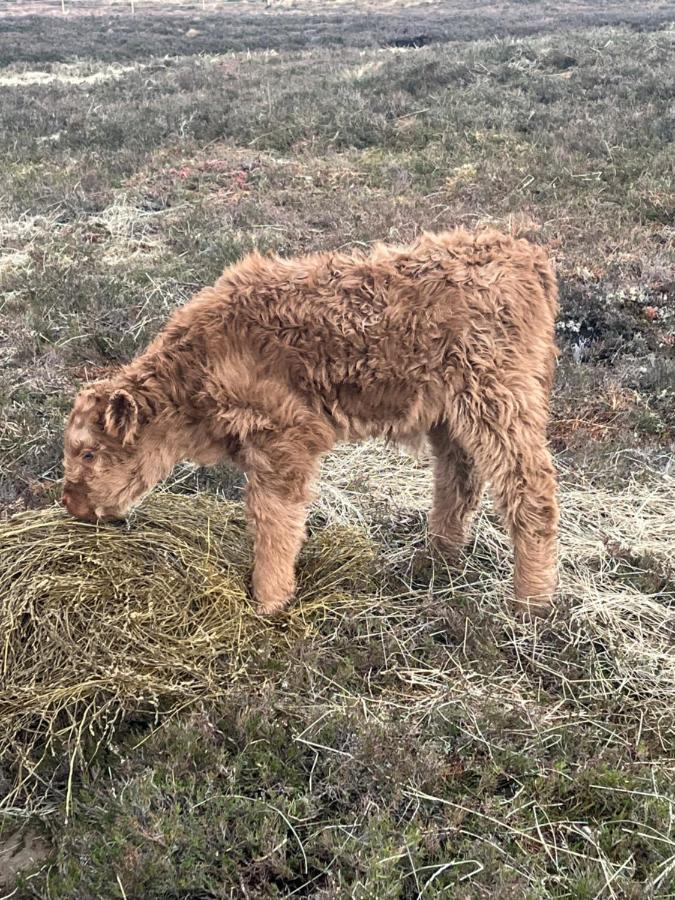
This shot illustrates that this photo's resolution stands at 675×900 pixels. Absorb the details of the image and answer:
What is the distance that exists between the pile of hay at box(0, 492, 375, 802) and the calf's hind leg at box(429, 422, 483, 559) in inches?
20.9

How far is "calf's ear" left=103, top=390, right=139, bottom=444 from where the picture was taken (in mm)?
4414

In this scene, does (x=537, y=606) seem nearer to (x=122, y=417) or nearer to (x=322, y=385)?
(x=322, y=385)

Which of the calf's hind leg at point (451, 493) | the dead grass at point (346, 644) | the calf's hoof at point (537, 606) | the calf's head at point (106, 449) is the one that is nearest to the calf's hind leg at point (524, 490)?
the calf's hoof at point (537, 606)

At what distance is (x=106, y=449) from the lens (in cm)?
452

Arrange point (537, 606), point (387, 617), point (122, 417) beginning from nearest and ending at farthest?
point (122, 417) < point (387, 617) < point (537, 606)

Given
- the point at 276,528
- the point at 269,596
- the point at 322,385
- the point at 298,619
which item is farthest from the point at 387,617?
the point at 322,385

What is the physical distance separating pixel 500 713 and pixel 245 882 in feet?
4.97

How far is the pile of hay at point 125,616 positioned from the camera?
390 cm

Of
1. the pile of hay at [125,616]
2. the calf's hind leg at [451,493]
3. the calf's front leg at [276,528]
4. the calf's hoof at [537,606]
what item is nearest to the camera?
the pile of hay at [125,616]

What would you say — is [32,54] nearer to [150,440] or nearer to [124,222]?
[124,222]

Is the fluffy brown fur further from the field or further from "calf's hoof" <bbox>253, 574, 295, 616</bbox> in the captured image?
the field

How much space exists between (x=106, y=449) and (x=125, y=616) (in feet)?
3.14

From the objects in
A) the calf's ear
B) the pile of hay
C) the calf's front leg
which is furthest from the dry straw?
the calf's ear

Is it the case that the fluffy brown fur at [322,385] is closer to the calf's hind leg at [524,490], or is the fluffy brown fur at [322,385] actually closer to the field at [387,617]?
the calf's hind leg at [524,490]
